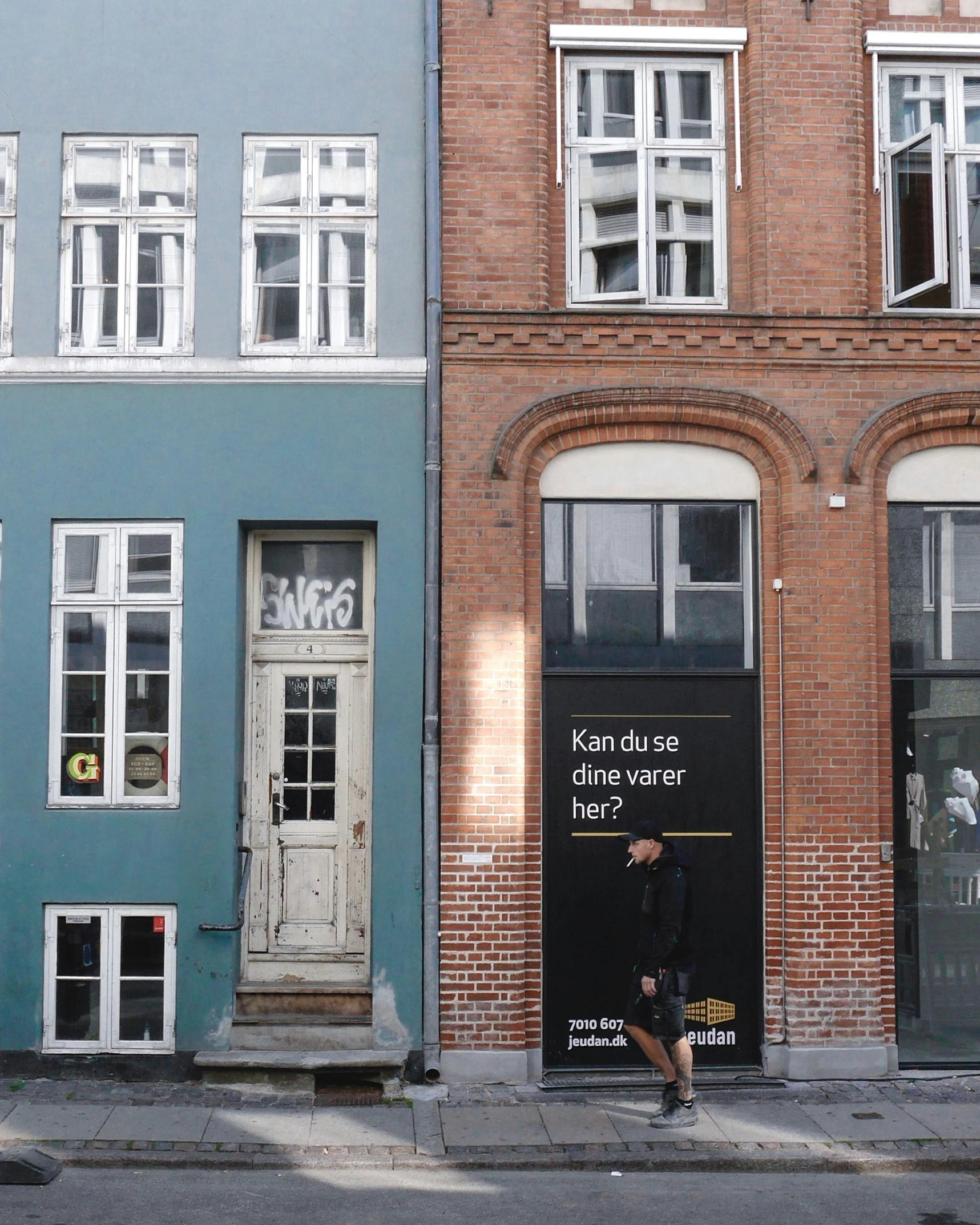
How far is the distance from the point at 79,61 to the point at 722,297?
5.19 metres

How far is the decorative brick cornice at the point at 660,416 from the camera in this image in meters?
8.90

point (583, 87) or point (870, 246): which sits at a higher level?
point (583, 87)

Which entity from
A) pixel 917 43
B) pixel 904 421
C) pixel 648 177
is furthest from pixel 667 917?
pixel 917 43

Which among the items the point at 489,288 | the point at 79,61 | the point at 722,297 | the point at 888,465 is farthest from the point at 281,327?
the point at 888,465

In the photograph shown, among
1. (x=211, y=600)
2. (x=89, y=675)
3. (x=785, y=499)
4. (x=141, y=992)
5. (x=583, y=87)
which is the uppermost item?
(x=583, y=87)

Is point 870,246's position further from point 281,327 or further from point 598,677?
point 281,327

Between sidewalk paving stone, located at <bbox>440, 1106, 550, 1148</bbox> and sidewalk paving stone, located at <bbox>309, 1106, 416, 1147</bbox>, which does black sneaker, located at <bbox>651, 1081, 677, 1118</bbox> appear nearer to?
sidewalk paving stone, located at <bbox>440, 1106, 550, 1148</bbox>

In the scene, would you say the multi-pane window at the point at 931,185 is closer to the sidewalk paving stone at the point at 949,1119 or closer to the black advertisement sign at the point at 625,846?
the black advertisement sign at the point at 625,846

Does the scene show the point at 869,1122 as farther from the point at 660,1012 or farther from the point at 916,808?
the point at 916,808

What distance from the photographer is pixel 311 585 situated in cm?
922

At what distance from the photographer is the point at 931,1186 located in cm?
685

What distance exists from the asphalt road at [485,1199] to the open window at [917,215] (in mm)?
6181

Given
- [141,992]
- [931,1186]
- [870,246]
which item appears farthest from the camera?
[870,246]

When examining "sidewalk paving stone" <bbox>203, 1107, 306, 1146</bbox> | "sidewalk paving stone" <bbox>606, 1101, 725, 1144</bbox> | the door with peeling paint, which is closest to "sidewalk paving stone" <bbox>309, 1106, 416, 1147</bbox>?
"sidewalk paving stone" <bbox>203, 1107, 306, 1146</bbox>
